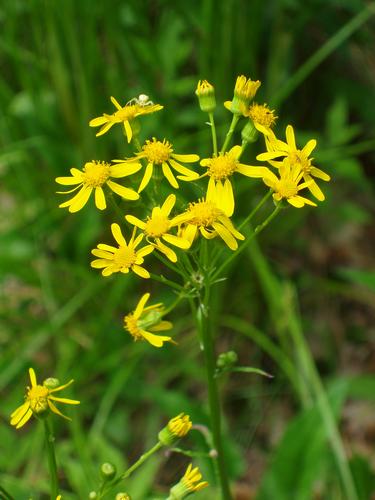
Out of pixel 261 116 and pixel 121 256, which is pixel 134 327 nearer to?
pixel 121 256

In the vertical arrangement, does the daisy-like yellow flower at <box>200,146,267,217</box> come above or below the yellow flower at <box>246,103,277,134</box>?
below

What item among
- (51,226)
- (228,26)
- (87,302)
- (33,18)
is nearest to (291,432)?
(87,302)

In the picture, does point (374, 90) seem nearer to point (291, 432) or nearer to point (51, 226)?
point (51, 226)

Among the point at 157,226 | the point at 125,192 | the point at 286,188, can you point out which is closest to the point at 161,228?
the point at 157,226

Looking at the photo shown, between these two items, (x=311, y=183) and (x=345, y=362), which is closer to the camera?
(x=311, y=183)

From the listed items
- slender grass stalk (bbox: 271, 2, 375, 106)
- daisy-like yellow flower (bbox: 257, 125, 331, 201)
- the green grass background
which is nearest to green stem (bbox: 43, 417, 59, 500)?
daisy-like yellow flower (bbox: 257, 125, 331, 201)

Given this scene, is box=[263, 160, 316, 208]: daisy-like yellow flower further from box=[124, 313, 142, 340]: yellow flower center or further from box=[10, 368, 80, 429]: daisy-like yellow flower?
box=[10, 368, 80, 429]: daisy-like yellow flower
